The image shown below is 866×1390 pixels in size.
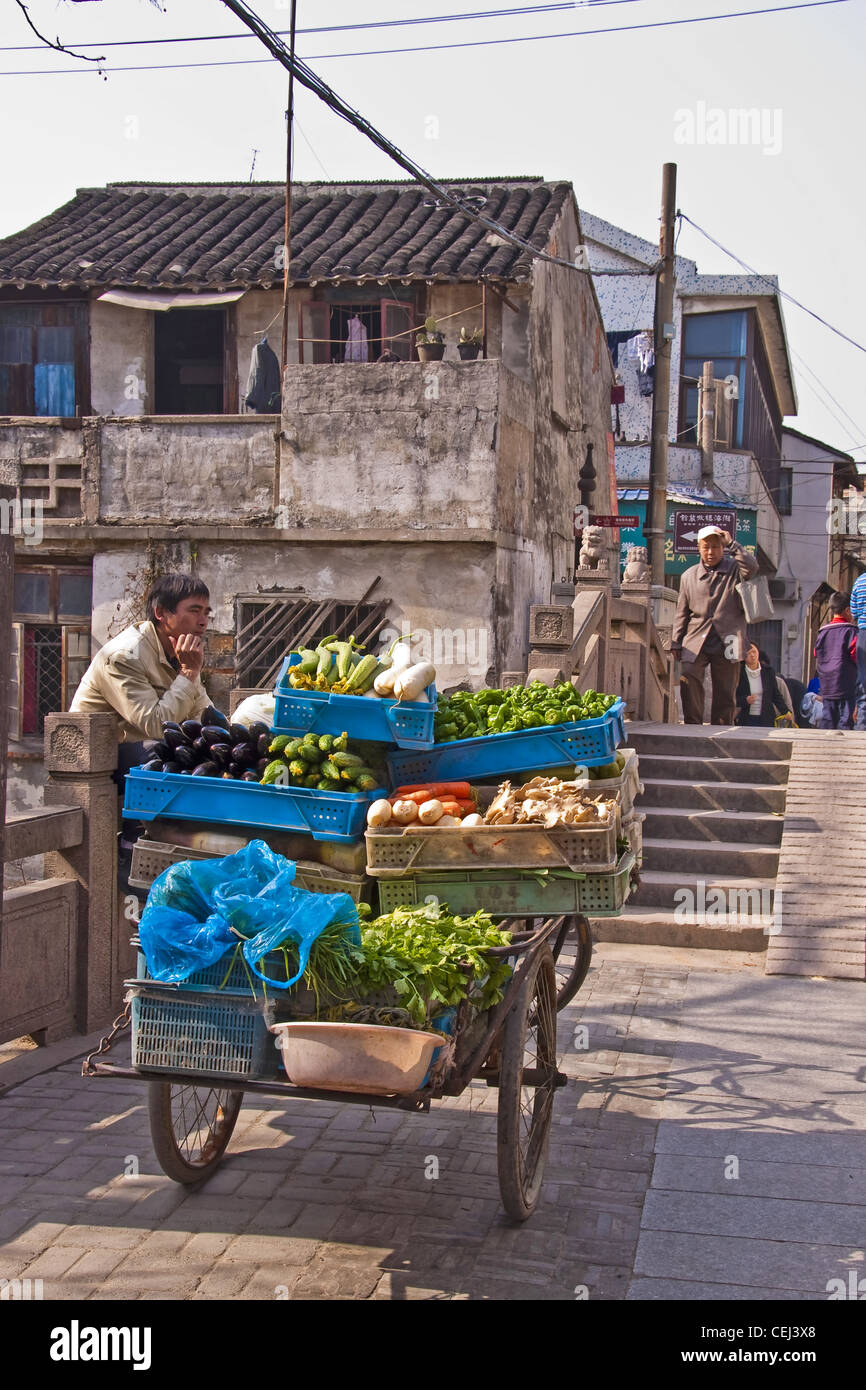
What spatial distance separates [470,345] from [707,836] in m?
8.10

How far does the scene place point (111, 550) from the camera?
16125mm

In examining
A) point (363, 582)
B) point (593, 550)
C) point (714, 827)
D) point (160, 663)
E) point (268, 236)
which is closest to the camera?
point (160, 663)

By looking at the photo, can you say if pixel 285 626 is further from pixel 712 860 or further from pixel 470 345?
pixel 712 860

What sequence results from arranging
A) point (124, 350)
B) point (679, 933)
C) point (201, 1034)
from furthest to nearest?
1. point (124, 350)
2. point (679, 933)
3. point (201, 1034)

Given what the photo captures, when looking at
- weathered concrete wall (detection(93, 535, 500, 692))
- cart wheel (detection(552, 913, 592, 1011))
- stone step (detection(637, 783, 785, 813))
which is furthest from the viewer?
weathered concrete wall (detection(93, 535, 500, 692))

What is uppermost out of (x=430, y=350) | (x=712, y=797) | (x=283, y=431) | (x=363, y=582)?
(x=430, y=350)

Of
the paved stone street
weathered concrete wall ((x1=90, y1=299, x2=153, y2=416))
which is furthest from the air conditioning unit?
the paved stone street

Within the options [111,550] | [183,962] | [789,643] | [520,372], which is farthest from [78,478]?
[789,643]

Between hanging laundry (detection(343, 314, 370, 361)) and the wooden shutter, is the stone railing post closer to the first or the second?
the wooden shutter

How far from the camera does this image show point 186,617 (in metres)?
6.54

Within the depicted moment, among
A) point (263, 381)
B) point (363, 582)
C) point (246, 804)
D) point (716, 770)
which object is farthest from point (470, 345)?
point (246, 804)

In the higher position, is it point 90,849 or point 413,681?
point 413,681

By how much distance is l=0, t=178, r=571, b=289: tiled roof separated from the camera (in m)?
16.7

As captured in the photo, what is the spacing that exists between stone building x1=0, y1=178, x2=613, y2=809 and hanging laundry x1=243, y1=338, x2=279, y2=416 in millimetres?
421
